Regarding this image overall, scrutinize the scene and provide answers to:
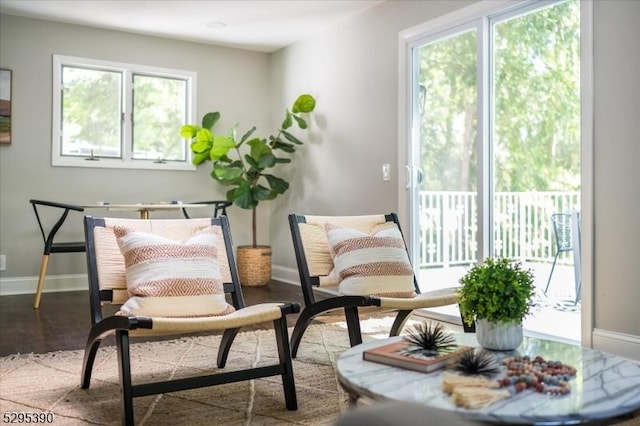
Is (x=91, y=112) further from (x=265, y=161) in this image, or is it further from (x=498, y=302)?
(x=498, y=302)

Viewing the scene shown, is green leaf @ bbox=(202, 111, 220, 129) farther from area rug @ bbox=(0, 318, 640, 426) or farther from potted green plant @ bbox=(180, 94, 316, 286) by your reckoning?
area rug @ bbox=(0, 318, 640, 426)

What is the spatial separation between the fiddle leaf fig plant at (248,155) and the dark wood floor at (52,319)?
882 millimetres

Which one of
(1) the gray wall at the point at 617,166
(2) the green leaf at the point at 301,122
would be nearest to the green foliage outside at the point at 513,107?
(1) the gray wall at the point at 617,166

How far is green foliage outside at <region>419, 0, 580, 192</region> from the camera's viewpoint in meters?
3.77

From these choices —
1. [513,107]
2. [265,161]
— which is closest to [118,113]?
[265,161]

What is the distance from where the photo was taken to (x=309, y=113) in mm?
5586

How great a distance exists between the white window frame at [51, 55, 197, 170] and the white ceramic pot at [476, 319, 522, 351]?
4.61 meters

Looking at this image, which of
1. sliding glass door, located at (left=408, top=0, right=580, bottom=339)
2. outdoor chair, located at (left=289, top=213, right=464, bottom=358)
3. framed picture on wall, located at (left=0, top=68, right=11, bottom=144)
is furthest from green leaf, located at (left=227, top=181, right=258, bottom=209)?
outdoor chair, located at (left=289, top=213, right=464, bottom=358)

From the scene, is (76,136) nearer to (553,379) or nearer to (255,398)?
(255,398)

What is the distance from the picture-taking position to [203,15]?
507 centimetres

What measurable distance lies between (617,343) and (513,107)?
1.84 meters

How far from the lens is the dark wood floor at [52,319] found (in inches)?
127

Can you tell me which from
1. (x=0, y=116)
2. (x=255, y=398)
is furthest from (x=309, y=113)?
(x=255, y=398)

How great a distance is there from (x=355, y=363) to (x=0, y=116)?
468 cm
